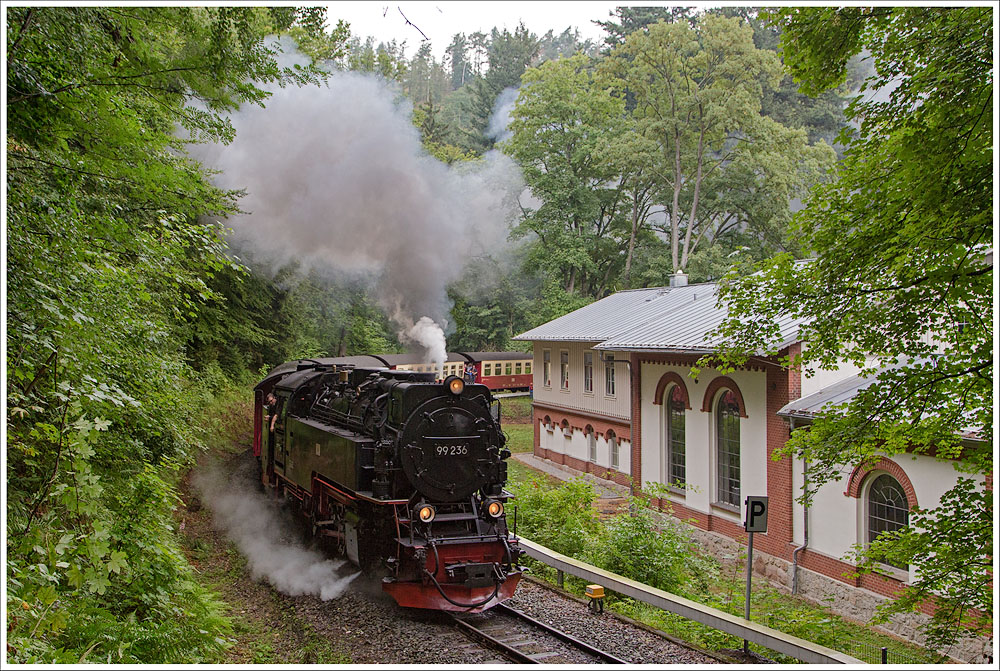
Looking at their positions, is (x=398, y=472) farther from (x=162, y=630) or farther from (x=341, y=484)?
(x=162, y=630)

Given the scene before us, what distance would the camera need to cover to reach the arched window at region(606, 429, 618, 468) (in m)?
18.5

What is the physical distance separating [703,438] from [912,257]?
9591 millimetres

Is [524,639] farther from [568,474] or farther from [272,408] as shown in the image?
[568,474]

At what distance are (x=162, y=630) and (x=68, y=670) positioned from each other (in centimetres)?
232

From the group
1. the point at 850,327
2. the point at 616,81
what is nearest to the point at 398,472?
the point at 850,327

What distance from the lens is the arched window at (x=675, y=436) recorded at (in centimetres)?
1523

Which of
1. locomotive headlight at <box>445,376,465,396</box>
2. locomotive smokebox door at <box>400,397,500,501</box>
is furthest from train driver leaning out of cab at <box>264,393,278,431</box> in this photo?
locomotive headlight at <box>445,376,465,396</box>

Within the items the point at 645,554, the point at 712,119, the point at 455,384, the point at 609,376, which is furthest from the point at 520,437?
the point at 455,384

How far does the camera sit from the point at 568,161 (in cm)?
3122

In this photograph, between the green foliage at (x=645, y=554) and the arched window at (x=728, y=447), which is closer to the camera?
the green foliage at (x=645, y=554)

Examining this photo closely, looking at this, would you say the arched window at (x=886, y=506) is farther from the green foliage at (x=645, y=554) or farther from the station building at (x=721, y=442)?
the green foliage at (x=645, y=554)

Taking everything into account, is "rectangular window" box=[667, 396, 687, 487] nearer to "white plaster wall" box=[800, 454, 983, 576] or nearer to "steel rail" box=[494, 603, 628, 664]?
"white plaster wall" box=[800, 454, 983, 576]

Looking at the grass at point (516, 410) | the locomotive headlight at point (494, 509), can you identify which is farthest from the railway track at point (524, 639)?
the grass at point (516, 410)

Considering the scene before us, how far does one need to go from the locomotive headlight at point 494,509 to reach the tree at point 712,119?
17.1 m
